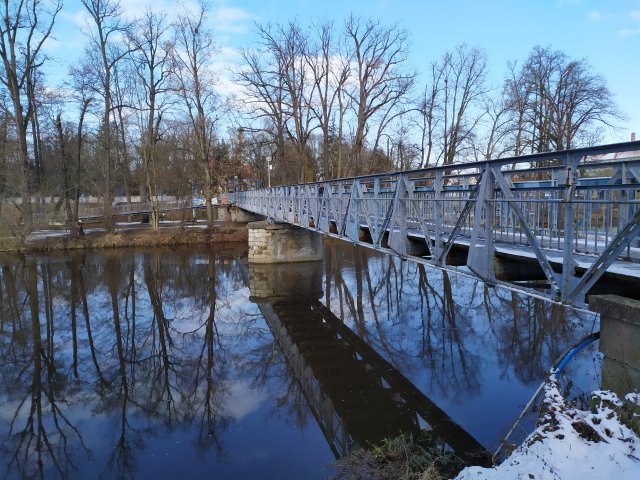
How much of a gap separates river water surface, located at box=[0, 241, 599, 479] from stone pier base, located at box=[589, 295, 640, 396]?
83.9 inches

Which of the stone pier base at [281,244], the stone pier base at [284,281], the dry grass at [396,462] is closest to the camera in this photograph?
the dry grass at [396,462]

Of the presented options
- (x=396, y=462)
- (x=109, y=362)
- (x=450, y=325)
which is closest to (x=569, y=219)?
(x=396, y=462)

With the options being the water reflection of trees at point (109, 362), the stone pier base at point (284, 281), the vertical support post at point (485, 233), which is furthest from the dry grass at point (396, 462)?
the stone pier base at point (284, 281)

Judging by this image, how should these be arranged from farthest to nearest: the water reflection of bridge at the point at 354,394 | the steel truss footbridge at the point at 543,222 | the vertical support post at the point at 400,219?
1. the vertical support post at the point at 400,219
2. the water reflection of bridge at the point at 354,394
3. the steel truss footbridge at the point at 543,222

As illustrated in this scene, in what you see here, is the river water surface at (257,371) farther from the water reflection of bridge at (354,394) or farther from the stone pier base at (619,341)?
the stone pier base at (619,341)

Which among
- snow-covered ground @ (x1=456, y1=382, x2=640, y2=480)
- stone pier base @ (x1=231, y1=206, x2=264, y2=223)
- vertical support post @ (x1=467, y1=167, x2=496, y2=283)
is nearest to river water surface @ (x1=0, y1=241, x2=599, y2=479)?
snow-covered ground @ (x1=456, y1=382, x2=640, y2=480)

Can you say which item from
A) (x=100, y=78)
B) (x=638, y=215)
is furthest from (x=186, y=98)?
(x=638, y=215)

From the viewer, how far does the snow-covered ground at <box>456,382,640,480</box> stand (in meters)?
3.55

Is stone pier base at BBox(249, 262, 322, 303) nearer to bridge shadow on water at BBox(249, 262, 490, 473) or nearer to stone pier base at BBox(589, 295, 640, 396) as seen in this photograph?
bridge shadow on water at BBox(249, 262, 490, 473)

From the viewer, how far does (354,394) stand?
804cm

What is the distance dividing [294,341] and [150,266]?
1329 cm

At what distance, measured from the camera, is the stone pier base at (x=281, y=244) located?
21.6m

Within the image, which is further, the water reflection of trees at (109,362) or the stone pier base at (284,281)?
the stone pier base at (284,281)

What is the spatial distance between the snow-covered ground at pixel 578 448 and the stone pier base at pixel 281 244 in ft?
58.0
